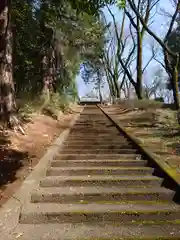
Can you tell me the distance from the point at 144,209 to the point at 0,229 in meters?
1.87

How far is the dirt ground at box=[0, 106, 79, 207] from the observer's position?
550 cm

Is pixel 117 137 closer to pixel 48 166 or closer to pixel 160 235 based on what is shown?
pixel 48 166

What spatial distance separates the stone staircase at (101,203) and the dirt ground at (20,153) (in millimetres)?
465

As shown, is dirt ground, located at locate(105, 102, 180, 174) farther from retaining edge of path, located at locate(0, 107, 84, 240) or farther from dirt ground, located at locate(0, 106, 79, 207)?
dirt ground, located at locate(0, 106, 79, 207)

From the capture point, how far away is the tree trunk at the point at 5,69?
877cm

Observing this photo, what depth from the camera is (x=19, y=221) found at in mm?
4258

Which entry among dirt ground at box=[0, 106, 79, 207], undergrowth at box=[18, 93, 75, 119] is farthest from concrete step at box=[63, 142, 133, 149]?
undergrowth at box=[18, 93, 75, 119]

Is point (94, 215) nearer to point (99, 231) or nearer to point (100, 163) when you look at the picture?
point (99, 231)

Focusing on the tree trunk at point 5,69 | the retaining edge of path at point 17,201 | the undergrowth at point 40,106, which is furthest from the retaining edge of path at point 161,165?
the undergrowth at point 40,106

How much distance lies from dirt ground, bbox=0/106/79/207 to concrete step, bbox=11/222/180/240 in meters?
0.89

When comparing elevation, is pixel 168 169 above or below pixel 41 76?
below

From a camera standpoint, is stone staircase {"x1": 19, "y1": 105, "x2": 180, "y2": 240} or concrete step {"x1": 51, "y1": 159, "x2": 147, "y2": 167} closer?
stone staircase {"x1": 19, "y1": 105, "x2": 180, "y2": 240}

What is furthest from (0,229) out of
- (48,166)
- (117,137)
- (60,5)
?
(60,5)

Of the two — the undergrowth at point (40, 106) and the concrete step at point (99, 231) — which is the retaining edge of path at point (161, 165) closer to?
the concrete step at point (99, 231)
